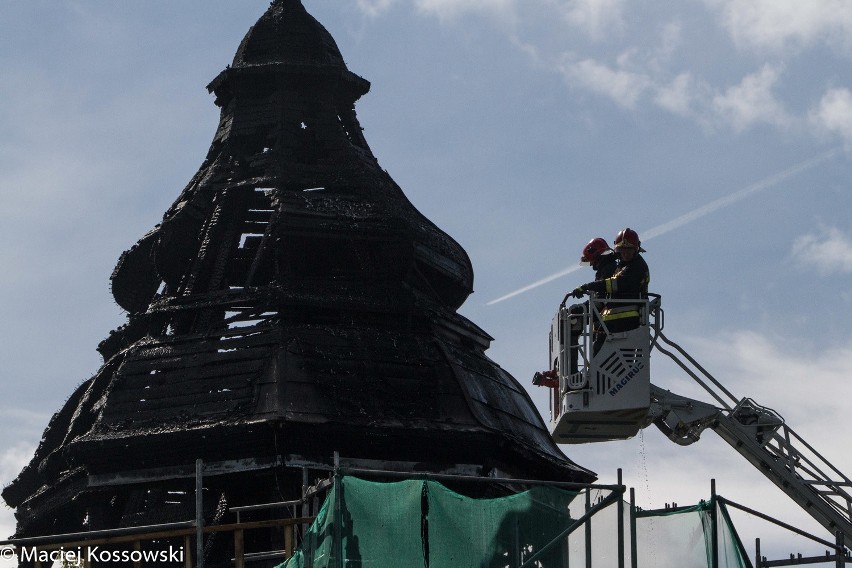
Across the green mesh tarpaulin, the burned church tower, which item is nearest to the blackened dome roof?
the burned church tower

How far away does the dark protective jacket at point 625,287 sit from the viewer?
32.7 meters

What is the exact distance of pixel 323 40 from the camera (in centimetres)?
5178

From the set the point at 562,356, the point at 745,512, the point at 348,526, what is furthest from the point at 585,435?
the point at 348,526

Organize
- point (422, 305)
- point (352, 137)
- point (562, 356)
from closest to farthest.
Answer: point (562, 356) → point (422, 305) → point (352, 137)

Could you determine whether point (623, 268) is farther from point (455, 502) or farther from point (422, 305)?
point (422, 305)

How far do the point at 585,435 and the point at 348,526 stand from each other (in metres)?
5.95

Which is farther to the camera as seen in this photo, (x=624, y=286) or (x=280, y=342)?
(x=280, y=342)

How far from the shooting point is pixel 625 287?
32938 millimetres

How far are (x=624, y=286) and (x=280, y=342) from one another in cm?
1256

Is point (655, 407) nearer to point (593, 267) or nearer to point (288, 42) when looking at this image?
point (593, 267)

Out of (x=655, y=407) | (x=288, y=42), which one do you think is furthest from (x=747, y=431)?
(x=288, y=42)

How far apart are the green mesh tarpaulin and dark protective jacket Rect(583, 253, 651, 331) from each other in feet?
15.1

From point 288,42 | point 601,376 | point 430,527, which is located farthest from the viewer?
point 288,42

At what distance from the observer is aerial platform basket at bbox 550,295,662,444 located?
105 feet
